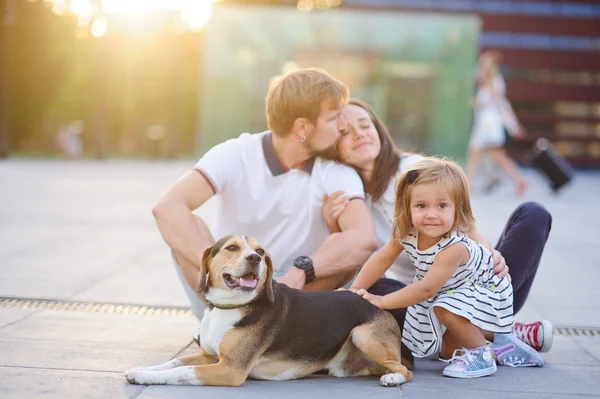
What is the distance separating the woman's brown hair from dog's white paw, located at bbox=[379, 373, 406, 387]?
139cm

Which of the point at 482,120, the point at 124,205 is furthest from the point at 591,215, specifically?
the point at 124,205

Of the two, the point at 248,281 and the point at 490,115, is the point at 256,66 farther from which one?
the point at 248,281

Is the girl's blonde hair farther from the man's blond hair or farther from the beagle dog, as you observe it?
the man's blond hair

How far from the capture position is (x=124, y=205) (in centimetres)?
1259

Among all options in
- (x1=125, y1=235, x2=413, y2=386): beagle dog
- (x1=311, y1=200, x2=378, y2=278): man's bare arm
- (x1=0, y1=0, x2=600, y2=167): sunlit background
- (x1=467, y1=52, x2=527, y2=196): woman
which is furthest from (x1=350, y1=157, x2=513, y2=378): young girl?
(x1=0, y1=0, x2=600, y2=167): sunlit background

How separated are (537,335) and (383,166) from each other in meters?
1.34

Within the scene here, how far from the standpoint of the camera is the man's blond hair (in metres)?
4.85

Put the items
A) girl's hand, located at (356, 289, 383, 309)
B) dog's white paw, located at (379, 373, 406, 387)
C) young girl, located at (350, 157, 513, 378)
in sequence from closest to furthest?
dog's white paw, located at (379, 373, 406, 387) < young girl, located at (350, 157, 513, 378) < girl's hand, located at (356, 289, 383, 309)

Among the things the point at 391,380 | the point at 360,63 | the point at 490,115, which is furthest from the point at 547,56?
the point at 391,380

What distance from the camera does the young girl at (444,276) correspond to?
13.3 ft

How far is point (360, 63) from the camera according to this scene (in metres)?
22.1

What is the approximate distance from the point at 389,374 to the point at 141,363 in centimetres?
131

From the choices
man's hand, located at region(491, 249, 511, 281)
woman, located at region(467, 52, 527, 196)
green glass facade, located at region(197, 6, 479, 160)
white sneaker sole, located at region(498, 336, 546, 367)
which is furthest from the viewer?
green glass facade, located at region(197, 6, 479, 160)

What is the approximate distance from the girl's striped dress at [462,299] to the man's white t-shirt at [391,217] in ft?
1.80
